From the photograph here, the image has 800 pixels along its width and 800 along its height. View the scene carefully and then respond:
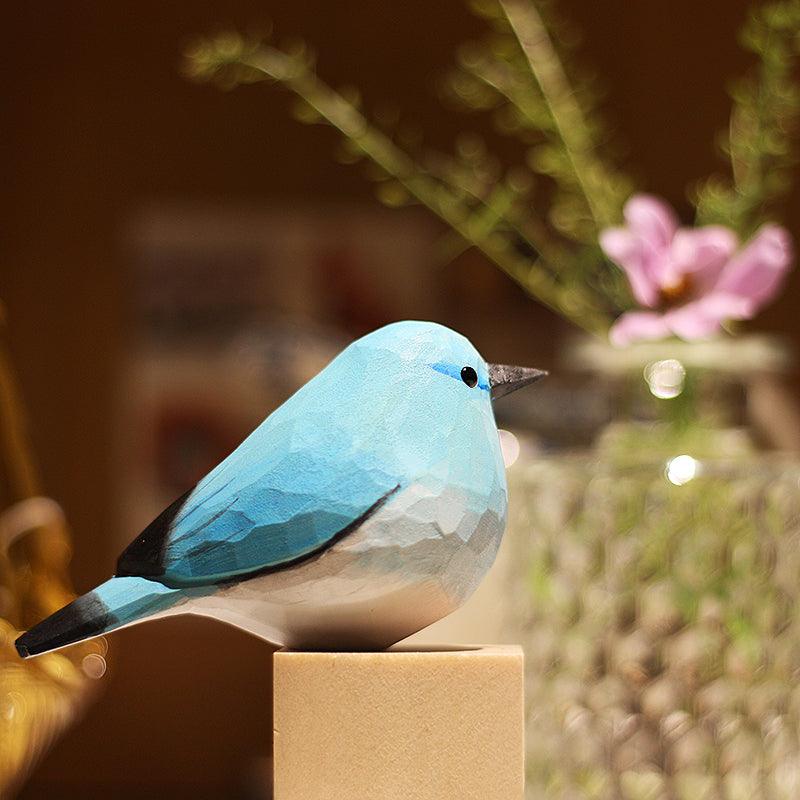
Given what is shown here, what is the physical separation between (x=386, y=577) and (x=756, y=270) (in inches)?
13.3

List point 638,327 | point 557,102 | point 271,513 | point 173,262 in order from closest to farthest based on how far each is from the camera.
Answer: point 271,513 → point 638,327 → point 557,102 → point 173,262

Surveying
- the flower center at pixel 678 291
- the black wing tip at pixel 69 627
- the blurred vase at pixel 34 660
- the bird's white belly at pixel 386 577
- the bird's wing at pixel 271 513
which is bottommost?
the blurred vase at pixel 34 660

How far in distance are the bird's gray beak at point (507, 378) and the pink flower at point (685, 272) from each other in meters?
0.15

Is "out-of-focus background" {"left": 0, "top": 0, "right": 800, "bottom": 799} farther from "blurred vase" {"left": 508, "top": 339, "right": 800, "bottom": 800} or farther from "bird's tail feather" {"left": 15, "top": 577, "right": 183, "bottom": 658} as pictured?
"bird's tail feather" {"left": 15, "top": 577, "right": 183, "bottom": 658}

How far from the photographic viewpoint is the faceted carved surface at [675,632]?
2.42 feet

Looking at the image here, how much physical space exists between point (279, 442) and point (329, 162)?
1.23 metres

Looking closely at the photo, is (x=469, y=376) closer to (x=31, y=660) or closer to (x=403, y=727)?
(x=403, y=727)

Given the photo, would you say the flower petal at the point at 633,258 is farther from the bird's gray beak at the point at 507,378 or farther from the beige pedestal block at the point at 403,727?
the beige pedestal block at the point at 403,727

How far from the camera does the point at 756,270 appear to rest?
739 millimetres

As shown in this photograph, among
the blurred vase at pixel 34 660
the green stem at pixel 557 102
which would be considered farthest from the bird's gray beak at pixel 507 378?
the blurred vase at pixel 34 660

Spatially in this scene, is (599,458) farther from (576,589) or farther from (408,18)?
(408,18)

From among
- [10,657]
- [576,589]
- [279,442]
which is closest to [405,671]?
[279,442]

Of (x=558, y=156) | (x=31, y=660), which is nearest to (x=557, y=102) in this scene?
(x=558, y=156)

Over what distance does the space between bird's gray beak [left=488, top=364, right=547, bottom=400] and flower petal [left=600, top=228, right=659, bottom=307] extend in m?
0.15
